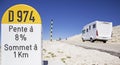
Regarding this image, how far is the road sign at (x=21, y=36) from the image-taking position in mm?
4473

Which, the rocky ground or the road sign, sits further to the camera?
the rocky ground

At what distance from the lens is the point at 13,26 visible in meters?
4.52

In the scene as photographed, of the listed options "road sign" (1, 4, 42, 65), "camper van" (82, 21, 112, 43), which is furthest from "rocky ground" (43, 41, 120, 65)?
"camper van" (82, 21, 112, 43)

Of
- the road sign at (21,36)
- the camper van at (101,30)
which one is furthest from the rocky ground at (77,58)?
the camper van at (101,30)

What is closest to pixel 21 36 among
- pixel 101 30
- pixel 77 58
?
pixel 77 58

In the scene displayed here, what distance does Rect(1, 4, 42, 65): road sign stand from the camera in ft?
14.7

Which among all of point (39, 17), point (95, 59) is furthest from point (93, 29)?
point (39, 17)

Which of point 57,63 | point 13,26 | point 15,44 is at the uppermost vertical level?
point 13,26

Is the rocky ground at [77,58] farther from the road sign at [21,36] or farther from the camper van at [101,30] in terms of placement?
the camper van at [101,30]

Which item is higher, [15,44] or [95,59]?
[15,44]

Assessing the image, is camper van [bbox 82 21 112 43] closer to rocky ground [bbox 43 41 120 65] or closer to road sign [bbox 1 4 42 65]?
rocky ground [bbox 43 41 120 65]

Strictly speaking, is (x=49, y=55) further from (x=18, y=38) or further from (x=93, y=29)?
(x=93, y=29)

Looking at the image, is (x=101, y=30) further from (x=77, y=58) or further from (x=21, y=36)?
(x=21, y=36)

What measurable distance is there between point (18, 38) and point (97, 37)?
25035 mm
